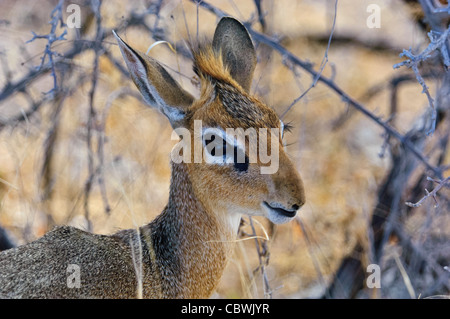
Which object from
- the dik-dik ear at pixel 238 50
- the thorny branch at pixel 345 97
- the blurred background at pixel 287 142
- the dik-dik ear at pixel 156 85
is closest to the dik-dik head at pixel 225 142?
the dik-dik ear at pixel 156 85

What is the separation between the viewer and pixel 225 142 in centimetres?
343

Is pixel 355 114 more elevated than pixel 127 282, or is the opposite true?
pixel 355 114

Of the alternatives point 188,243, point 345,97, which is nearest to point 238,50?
point 345,97

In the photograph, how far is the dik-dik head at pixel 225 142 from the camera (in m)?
3.35

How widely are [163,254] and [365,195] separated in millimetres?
3297

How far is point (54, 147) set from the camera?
21.3 ft

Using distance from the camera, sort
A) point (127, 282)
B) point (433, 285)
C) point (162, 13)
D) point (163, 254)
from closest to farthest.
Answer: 1. point (127, 282)
2. point (163, 254)
3. point (433, 285)
4. point (162, 13)

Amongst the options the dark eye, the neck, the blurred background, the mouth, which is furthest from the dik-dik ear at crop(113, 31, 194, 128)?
the blurred background

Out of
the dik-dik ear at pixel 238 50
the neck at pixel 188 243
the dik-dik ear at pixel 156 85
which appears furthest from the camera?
the dik-dik ear at pixel 238 50

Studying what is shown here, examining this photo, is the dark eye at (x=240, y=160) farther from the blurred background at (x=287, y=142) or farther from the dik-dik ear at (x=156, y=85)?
the blurred background at (x=287, y=142)

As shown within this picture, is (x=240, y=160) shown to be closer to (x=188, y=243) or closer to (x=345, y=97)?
(x=188, y=243)

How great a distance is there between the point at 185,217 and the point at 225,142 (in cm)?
60

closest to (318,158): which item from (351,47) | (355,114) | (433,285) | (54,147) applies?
(355,114)

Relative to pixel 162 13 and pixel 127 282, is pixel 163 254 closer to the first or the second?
pixel 127 282
